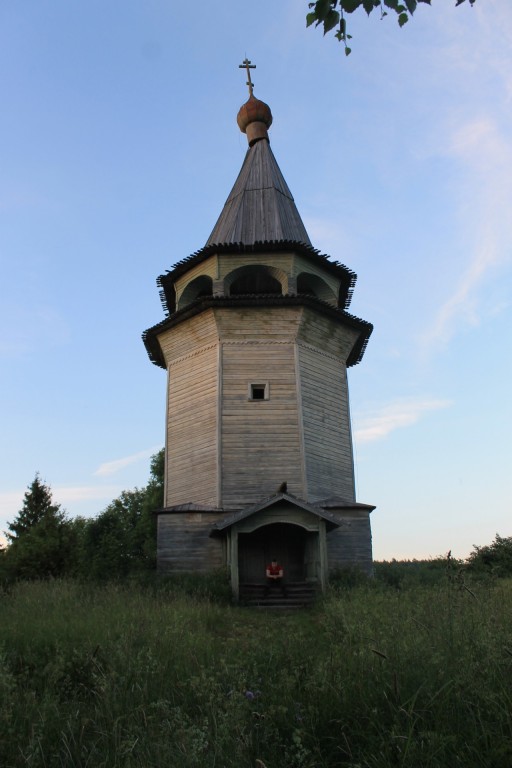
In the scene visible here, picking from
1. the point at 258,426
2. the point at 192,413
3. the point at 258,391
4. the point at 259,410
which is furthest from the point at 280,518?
the point at 192,413

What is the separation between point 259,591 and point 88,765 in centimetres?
1072

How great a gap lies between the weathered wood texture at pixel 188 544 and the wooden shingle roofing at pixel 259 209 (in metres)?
8.43

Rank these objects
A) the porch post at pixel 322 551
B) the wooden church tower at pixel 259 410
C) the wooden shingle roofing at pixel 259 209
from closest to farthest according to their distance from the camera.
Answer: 1. the porch post at pixel 322 551
2. the wooden church tower at pixel 259 410
3. the wooden shingle roofing at pixel 259 209

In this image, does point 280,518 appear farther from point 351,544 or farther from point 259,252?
point 259,252

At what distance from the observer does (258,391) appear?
1595cm

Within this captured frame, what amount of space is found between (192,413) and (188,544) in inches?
143

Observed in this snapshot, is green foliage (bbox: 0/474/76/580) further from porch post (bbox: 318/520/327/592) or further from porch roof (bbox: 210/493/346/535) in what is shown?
porch post (bbox: 318/520/327/592)

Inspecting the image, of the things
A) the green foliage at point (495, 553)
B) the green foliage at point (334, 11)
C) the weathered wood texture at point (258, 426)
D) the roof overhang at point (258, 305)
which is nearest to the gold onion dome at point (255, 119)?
the roof overhang at point (258, 305)

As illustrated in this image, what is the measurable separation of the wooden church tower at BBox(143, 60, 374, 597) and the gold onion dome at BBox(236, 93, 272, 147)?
515cm

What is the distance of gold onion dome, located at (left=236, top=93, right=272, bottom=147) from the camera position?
23.0 m

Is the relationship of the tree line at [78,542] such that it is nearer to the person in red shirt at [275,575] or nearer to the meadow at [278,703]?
the person in red shirt at [275,575]

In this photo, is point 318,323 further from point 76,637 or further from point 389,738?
point 389,738

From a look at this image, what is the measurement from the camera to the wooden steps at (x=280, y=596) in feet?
40.9

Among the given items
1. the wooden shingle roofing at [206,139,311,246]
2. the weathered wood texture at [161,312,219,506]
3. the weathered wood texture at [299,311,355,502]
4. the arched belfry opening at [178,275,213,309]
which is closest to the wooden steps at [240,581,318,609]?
the weathered wood texture at [299,311,355,502]
